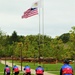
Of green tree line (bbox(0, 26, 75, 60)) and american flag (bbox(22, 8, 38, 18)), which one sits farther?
green tree line (bbox(0, 26, 75, 60))

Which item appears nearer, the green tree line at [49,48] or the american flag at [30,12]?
the american flag at [30,12]

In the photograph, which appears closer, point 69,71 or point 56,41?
point 69,71

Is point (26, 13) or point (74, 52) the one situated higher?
point (26, 13)

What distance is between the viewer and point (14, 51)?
3706 inches

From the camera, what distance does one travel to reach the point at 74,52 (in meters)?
41.3

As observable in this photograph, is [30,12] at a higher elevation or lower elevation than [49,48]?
higher

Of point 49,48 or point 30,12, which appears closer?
point 30,12

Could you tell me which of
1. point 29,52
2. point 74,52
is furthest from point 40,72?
point 29,52

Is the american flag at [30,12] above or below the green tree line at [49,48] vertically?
above

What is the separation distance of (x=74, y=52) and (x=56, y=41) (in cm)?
2167

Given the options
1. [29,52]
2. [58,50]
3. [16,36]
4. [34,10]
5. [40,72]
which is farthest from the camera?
[16,36]

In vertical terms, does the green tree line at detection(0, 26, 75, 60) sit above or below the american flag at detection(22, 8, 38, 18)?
below

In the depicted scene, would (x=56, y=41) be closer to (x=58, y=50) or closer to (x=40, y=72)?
(x=58, y=50)

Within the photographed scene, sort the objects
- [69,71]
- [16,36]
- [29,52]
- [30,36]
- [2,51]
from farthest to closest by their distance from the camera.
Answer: [16,36] < [30,36] < [2,51] < [29,52] < [69,71]
